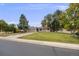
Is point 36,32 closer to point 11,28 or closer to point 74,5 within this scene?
point 11,28

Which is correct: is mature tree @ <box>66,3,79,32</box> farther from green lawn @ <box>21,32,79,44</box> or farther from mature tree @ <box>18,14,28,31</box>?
mature tree @ <box>18,14,28,31</box>

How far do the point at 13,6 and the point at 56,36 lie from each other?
1092 mm

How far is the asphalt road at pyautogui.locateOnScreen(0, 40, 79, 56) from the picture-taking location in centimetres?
549

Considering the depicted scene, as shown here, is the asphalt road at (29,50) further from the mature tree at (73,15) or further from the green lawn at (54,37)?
the mature tree at (73,15)

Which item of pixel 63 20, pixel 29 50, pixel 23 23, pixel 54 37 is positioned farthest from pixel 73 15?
pixel 29 50

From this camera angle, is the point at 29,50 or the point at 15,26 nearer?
the point at 29,50

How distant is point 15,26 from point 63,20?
1019mm

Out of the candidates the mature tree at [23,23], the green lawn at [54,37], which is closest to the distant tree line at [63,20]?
the green lawn at [54,37]

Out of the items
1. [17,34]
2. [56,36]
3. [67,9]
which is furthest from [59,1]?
[17,34]

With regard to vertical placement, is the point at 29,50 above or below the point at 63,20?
below

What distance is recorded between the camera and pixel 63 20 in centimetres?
589

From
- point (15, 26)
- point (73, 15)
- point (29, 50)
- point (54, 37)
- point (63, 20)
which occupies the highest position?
point (73, 15)

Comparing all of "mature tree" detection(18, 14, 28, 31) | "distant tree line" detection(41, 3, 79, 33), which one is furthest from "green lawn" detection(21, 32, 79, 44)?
"mature tree" detection(18, 14, 28, 31)

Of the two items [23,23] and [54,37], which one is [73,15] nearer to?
[54,37]
